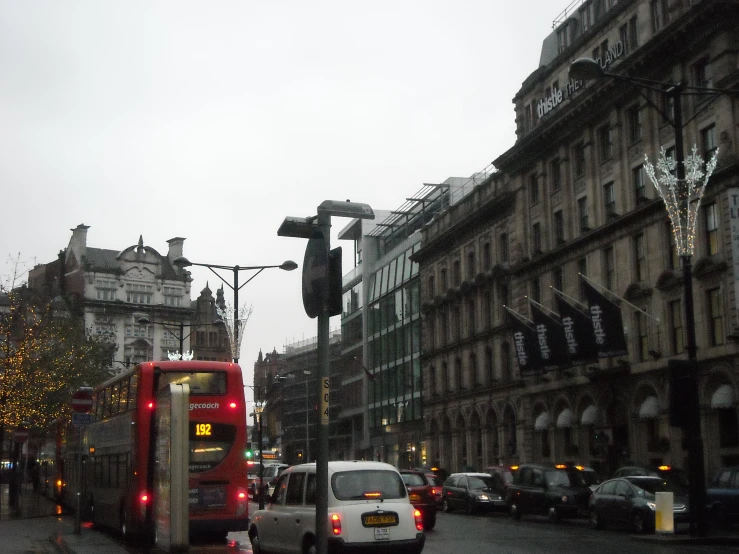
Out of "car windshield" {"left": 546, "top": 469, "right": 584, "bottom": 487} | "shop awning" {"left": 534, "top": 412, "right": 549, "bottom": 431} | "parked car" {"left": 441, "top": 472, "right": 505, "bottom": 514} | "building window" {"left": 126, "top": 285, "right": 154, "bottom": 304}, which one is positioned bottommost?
"parked car" {"left": 441, "top": 472, "right": 505, "bottom": 514}

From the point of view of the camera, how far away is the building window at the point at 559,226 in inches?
2121

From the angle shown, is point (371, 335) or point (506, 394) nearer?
point (506, 394)

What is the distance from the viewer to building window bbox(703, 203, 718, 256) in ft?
130

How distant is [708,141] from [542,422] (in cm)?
1933

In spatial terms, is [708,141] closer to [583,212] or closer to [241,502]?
Result: [583,212]

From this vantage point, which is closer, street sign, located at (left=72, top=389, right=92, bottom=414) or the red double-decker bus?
the red double-decker bus

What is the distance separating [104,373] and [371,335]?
31.1 meters

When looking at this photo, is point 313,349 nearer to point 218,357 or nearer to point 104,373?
point 218,357

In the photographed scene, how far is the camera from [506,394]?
60531mm

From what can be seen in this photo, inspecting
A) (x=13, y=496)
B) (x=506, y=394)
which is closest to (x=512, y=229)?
(x=506, y=394)

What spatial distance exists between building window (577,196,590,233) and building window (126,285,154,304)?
7769cm

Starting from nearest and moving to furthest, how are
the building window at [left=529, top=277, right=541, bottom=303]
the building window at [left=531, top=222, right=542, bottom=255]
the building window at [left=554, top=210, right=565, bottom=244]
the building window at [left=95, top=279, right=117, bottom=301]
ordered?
the building window at [left=554, top=210, right=565, bottom=244] → the building window at [left=529, top=277, right=541, bottom=303] → the building window at [left=531, top=222, right=542, bottom=255] → the building window at [left=95, top=279, right=117, bottom=301]

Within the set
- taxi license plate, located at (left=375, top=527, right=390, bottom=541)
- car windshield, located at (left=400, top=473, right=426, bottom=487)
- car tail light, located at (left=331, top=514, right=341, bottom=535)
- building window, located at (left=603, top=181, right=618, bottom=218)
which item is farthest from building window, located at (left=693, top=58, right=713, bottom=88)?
car tail light, located at (left=331, top=514, right=341, bottom=535)

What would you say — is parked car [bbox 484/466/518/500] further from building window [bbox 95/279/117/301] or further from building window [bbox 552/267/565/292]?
building window [bbox 95/279/117/301]
